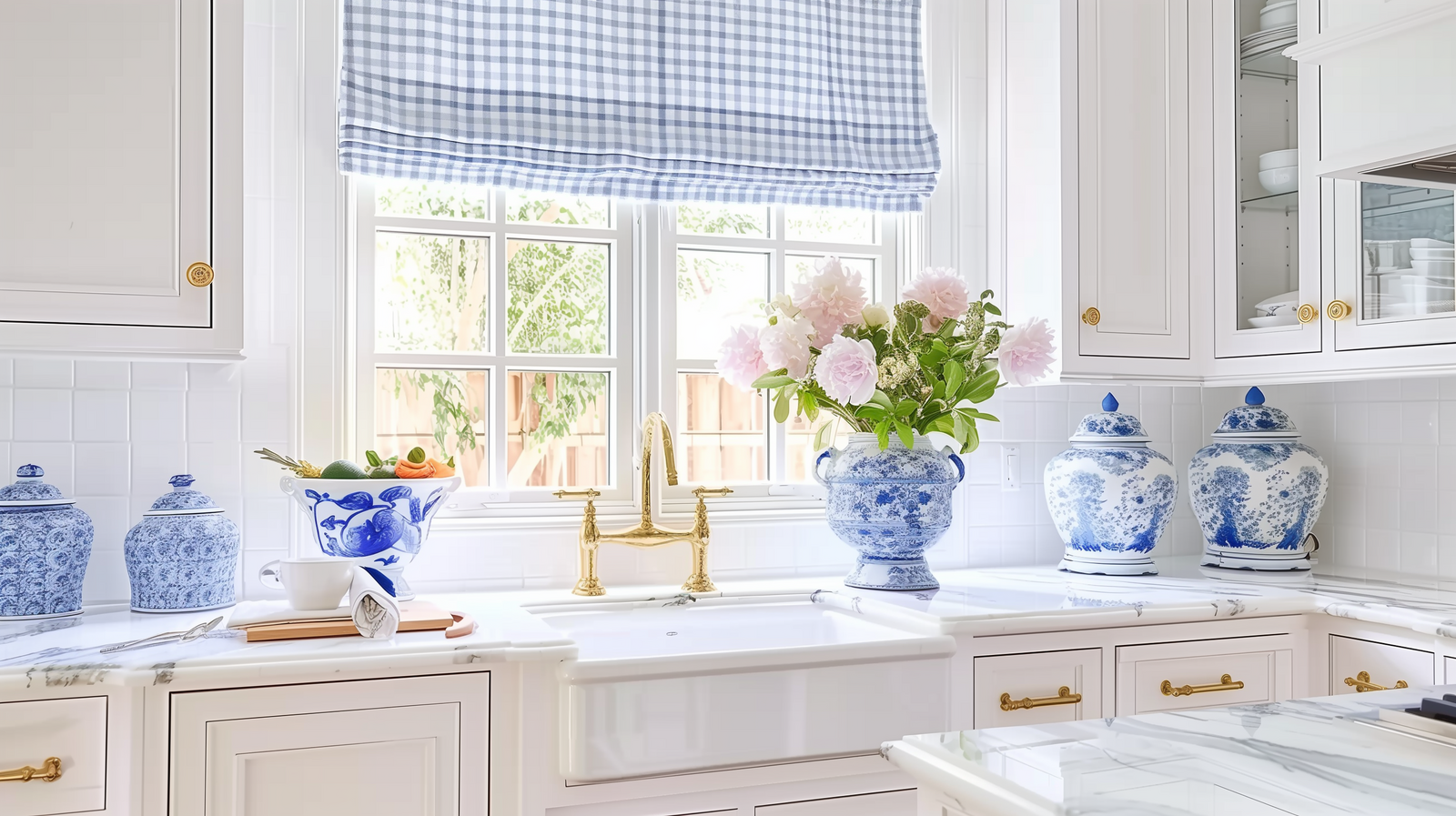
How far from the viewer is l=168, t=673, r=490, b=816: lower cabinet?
1.43 meters

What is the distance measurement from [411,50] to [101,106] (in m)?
0.63

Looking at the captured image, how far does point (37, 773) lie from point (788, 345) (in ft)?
4.42

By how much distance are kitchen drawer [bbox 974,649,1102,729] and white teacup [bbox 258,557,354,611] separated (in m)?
1.09

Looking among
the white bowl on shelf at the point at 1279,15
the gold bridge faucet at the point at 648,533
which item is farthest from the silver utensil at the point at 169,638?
the white bowl on shelf at the point at 1279,15

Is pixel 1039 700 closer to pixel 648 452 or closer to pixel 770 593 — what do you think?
pixel 770 593

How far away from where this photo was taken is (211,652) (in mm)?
1486

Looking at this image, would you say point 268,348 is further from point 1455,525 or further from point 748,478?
point 1455,525

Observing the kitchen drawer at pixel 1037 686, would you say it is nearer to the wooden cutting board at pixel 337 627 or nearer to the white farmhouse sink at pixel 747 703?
the white farmhouse sink at pixel 747 703

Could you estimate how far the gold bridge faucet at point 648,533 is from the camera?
2.12 metres

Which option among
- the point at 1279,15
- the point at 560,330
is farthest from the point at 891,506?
the point at 1279,15

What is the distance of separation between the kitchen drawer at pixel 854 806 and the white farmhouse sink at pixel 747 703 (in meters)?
0.08

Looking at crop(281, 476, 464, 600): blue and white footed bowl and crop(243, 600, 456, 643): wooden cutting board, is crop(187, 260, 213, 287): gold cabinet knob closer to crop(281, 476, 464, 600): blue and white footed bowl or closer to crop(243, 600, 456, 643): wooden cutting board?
crop(281, 476, 464, 600): blue and white footed bowl

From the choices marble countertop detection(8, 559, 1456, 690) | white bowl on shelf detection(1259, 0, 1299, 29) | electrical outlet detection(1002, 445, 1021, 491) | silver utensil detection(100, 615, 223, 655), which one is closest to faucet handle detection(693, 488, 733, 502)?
marble countertop detection(8, 559, 1456, 690)

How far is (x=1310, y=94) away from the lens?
218 cm
